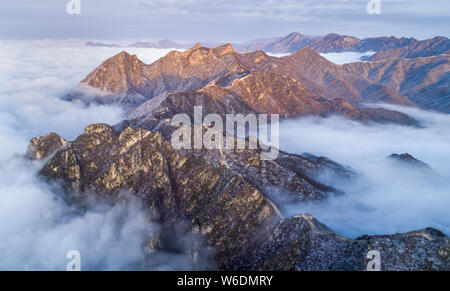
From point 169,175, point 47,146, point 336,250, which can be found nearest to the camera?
point 336,250

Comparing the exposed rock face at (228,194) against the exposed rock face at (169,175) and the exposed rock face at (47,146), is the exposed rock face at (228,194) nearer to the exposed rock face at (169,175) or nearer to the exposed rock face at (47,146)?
the exposed rock face at (169,175)

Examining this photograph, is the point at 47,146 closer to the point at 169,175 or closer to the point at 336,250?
the point at 169,175

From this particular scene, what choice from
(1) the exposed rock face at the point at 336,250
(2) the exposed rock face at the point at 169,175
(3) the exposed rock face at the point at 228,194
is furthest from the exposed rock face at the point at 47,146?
(1) the exposed rock face at the point at 336,250

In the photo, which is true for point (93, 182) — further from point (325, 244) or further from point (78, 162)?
point (325, 244)

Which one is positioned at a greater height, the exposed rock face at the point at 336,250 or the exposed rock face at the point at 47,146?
the exposed rock face at the point at 47,146

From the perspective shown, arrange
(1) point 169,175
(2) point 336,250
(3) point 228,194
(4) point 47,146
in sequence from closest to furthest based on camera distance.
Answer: (2) point 336,250, (3) point 228,194, (1) point 169,175, (4) point 47,146

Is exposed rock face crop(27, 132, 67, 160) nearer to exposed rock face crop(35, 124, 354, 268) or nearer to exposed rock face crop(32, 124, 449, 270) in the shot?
exposed rock face crop(32, 124, 449, 270)

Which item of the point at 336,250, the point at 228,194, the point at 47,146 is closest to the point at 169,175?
the point at 228,194

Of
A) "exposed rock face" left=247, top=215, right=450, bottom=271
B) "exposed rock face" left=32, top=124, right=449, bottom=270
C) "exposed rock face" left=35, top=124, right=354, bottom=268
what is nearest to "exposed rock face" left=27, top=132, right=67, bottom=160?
"exposed rock face" left=32, top=124, right=449, bottom=270

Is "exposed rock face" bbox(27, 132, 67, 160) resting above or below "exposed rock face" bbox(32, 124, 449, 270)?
above

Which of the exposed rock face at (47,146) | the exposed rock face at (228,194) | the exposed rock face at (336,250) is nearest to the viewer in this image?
the exposed rock face at (336,250)
